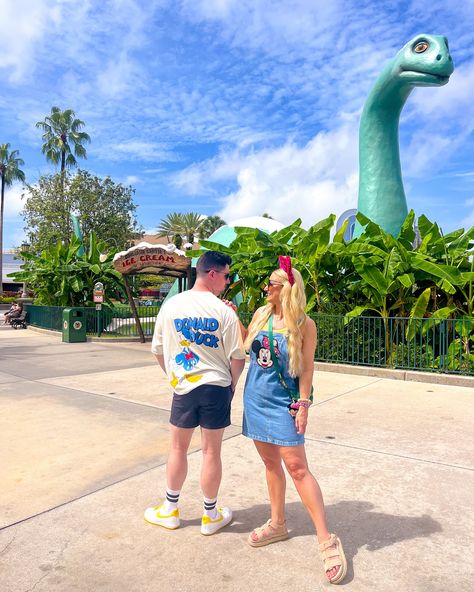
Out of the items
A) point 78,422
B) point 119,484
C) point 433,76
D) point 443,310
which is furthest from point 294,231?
point 119,484

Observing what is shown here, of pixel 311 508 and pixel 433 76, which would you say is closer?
pixel 311 508

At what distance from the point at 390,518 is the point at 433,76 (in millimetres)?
12286

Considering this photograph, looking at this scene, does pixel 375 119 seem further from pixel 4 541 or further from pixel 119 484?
pixel 4 541

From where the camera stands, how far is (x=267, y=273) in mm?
11352

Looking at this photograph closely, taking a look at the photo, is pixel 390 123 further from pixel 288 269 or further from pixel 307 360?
pixel 307 360

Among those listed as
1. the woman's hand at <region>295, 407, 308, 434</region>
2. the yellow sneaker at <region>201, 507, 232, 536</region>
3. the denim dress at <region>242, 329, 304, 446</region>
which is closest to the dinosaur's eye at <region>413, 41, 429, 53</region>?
the denim dress at <region>242, 329, 304, 446</region>

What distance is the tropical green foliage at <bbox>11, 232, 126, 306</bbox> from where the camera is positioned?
18.9 m

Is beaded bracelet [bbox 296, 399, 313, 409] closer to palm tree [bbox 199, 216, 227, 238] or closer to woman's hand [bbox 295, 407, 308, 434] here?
woman's hand [bbox 295, 407, 308, 434]

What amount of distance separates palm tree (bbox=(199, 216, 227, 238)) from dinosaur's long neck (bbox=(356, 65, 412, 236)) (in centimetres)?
4788

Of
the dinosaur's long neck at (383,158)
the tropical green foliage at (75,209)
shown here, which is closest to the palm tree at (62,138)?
the tropical green foliage at (75,209)

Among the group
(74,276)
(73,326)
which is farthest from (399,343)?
(74,276)

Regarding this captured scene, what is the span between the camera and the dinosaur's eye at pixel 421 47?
41.3 feet

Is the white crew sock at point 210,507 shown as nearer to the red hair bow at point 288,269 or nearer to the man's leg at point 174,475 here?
the man's leg at point 174,475

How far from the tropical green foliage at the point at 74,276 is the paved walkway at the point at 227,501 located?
12702 mm
